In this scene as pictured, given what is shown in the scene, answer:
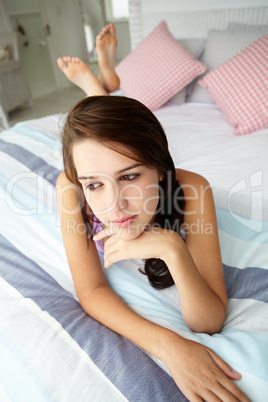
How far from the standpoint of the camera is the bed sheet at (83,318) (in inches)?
22.2

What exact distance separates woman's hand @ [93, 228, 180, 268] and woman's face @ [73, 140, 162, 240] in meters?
0.02

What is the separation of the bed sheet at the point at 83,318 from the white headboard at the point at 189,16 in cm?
169

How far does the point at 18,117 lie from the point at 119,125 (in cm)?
413

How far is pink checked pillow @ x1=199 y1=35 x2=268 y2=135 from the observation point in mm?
1559

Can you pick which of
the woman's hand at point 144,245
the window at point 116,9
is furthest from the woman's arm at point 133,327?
the window at point 116,9

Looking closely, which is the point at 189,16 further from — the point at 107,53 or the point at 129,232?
the point at 129,232

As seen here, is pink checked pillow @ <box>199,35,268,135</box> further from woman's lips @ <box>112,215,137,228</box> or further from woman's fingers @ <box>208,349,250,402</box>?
woman's fingers @ <box>208,349,250,402</box>

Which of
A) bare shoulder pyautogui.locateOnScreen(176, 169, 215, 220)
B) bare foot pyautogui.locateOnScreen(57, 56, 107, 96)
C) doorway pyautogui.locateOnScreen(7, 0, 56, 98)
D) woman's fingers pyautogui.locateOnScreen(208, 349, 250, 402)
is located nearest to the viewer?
woman's fingers pyautogui.locateOnScreen(208, 349, 250, 402)

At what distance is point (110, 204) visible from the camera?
674mm

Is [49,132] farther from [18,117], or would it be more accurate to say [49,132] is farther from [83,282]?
[18,117]

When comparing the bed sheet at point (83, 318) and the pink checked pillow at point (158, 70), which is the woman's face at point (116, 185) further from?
the pink checked pillow at point (158, 70)

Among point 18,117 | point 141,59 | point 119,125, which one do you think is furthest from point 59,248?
point 18,117

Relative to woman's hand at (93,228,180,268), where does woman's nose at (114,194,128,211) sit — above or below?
above

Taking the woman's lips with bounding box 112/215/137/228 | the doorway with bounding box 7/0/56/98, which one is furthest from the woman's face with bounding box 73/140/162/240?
the doorway with bounding box 7/0/56/98
